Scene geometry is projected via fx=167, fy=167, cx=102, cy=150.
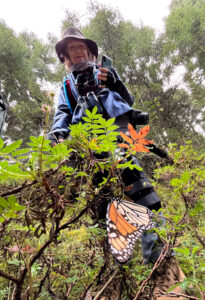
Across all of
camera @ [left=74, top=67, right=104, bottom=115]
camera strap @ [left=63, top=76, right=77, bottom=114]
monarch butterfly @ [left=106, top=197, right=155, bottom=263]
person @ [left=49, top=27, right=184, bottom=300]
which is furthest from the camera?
camera strap @ [left=63, top=76, right=77, bottom=114]

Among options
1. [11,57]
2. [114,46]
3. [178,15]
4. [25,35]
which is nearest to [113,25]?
[114,46]

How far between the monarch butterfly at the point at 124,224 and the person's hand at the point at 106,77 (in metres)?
1.12

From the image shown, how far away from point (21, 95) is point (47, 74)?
1.75 metres

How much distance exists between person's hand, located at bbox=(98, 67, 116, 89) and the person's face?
0.43 metres

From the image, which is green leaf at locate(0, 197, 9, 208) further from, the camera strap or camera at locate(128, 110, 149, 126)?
the camera strap

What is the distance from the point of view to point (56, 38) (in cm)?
909

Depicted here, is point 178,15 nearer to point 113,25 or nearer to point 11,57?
point 113,25

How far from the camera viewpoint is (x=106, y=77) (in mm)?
1345

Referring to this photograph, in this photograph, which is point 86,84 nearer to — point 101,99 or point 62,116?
point 101,99

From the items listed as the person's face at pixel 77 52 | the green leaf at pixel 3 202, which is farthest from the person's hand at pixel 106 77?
the green leaf at pixel 3 202

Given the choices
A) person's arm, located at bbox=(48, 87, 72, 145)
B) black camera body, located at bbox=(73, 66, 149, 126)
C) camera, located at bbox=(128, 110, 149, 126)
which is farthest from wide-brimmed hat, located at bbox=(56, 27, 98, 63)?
camera, located at bbox=(128, 110, 149, 126)

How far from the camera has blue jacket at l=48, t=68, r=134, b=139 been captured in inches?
51.3

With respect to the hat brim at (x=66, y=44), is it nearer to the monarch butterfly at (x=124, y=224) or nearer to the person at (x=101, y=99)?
the person at (x=101, y=99)

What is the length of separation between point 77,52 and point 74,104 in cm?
54
